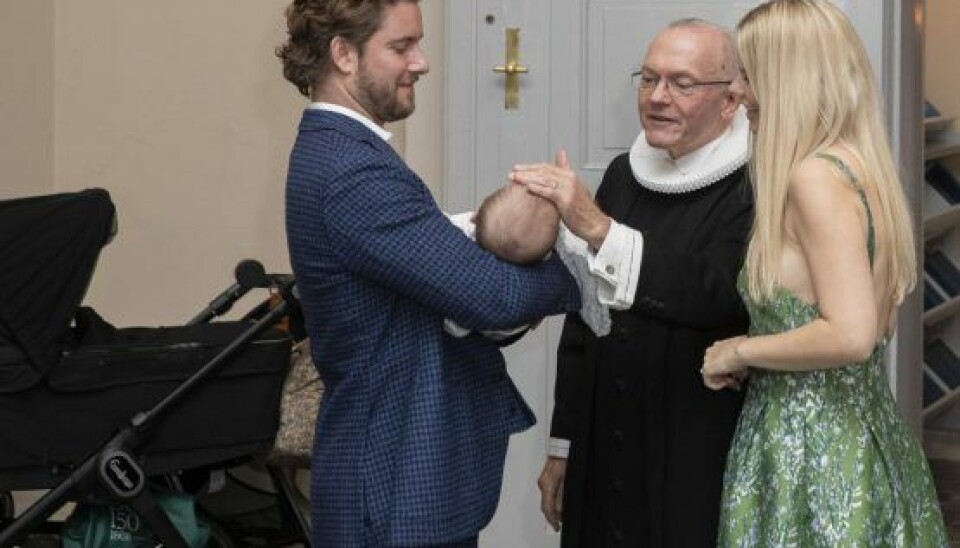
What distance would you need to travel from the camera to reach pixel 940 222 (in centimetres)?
689

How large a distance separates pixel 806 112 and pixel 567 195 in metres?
0.37

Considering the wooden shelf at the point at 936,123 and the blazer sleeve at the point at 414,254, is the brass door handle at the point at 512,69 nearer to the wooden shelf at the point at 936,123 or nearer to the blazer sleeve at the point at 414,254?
the blazer sleeve at the point at 414,254

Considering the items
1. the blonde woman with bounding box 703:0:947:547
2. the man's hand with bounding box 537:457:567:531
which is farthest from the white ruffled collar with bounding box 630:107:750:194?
the man's hand with bounding box 537:457:567:531

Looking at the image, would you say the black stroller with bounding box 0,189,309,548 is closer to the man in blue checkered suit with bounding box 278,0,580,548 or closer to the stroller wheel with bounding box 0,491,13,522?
the stroller wheel with bounding box 0,491,13,522

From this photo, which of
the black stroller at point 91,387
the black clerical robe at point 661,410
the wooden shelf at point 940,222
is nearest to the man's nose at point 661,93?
the black clerical robe at point 661,410

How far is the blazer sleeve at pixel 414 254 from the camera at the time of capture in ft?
7.50

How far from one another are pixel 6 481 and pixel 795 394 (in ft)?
5.78

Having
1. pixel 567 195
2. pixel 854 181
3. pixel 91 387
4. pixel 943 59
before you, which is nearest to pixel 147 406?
pixel 91 387

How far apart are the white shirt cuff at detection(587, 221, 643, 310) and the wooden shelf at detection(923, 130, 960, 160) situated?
4.60 metres

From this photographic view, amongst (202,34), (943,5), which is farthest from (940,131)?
(202,34)

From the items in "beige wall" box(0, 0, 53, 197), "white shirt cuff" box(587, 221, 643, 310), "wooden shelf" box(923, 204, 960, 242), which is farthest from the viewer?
"wooden shelf" box(923, 204, 960, 242)

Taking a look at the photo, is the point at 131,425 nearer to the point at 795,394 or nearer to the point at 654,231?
the point at 654,231

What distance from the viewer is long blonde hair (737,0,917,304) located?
2.46 meters

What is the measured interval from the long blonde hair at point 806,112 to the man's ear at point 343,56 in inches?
22.5
